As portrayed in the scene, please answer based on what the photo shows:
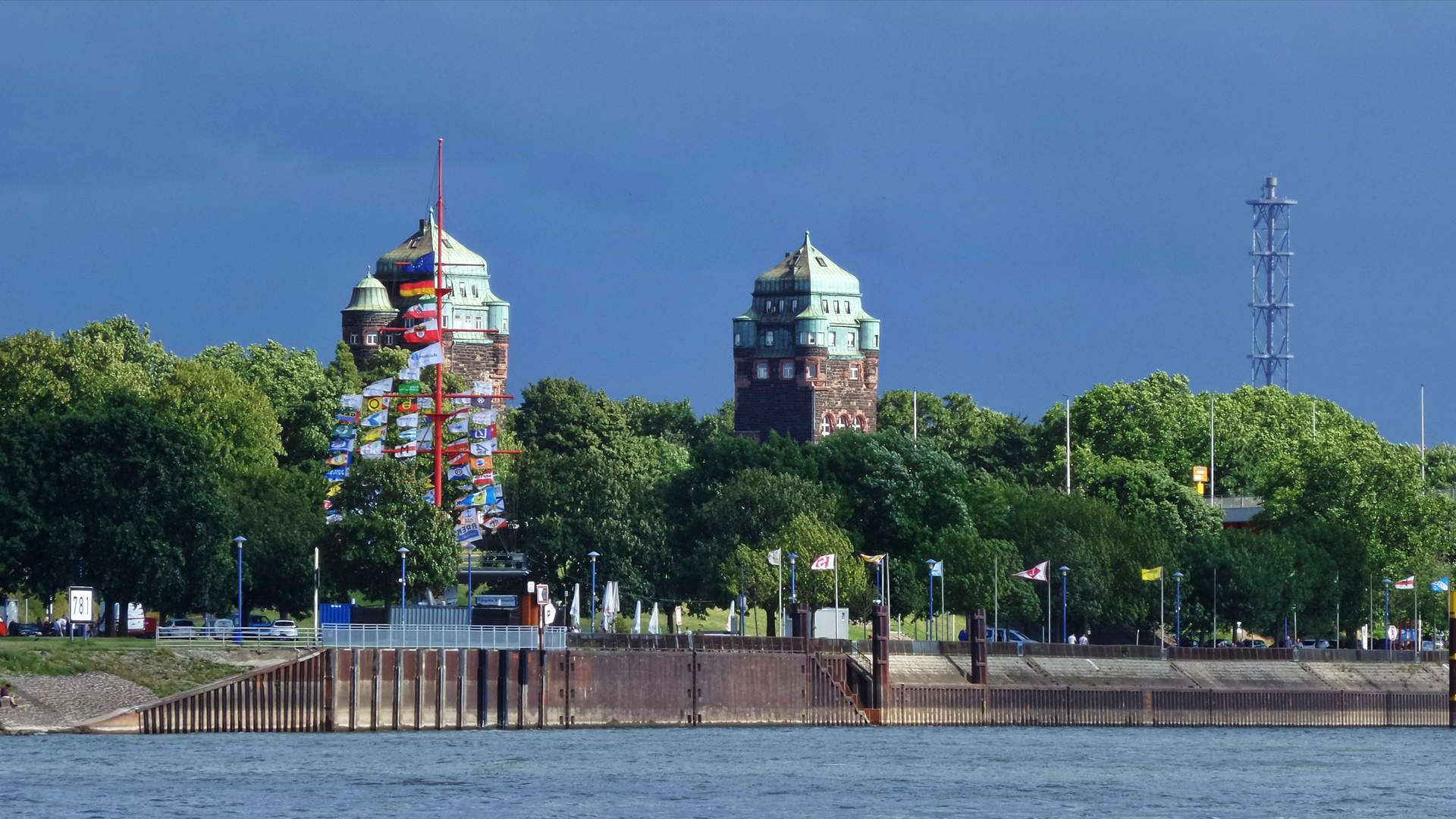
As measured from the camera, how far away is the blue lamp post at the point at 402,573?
9350 cm

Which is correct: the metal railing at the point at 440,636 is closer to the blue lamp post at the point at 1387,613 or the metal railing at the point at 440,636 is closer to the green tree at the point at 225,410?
the green tree at the point at 225,410

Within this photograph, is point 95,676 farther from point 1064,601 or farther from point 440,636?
point 1064,601

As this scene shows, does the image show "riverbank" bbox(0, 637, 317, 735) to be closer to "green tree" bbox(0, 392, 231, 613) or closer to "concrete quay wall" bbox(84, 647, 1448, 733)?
"concrete quay wall" bbox(84, 647, 1448, 733)

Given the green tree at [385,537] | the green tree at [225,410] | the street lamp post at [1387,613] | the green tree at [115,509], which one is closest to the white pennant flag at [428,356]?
the green tree at [385,537]

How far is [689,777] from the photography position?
73.2m

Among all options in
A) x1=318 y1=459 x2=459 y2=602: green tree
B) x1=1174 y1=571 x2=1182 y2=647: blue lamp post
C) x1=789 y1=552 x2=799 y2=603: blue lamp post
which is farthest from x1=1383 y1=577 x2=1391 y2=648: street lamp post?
x1=318 y1=459 x2=459 y2=602: green tree

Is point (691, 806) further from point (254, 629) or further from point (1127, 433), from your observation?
point (1127, 433)

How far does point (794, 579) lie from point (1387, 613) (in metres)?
39.9

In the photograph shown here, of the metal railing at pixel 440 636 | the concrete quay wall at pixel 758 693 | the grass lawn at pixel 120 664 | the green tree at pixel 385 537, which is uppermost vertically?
the green tree at pixel 385 537

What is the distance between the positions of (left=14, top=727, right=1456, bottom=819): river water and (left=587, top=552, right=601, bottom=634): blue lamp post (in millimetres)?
13160

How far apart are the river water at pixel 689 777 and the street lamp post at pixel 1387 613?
39.8m

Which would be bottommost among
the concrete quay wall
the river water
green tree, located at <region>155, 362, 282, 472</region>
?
the river water

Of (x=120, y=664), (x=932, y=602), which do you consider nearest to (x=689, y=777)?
(x=120, y=664)

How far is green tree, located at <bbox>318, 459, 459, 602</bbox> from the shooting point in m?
99.1
